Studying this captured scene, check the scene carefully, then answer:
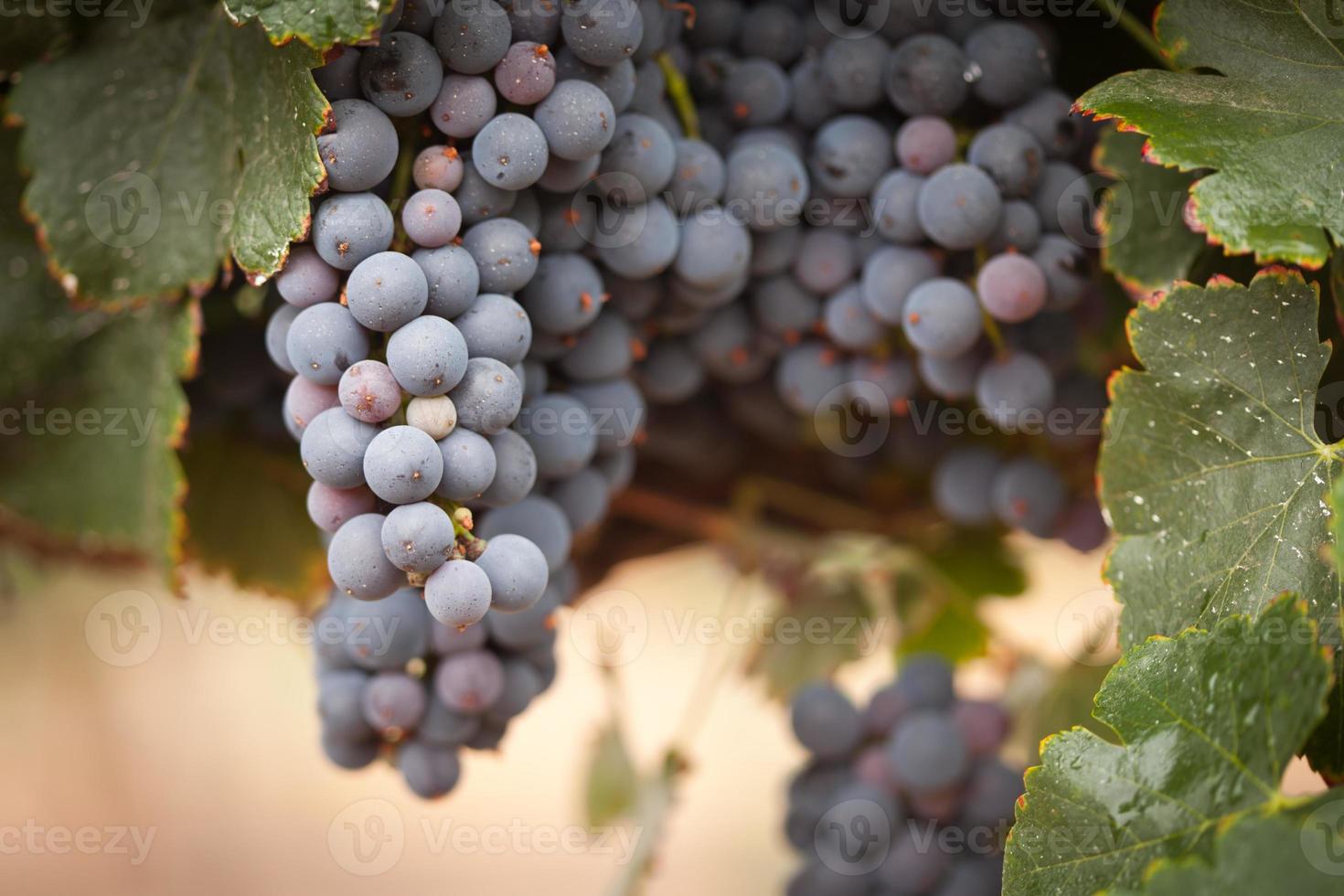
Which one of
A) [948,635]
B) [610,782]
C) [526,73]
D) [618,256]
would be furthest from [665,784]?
[526,73]

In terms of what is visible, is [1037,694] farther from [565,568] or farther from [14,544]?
Result: [14,544]

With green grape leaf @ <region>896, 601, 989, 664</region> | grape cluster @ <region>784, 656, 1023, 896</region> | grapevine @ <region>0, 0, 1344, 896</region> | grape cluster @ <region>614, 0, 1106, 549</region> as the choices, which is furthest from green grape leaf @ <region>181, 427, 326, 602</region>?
green grape leaf @ <region>896, 601, 989, 664</region>

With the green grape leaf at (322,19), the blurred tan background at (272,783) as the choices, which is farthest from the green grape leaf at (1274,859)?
the blurred tan background at (272,783)

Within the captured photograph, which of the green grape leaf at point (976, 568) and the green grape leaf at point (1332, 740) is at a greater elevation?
the green grape leaf at point (1332, 740)

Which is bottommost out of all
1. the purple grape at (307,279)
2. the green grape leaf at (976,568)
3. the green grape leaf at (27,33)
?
the green grape leaf at (976,568)

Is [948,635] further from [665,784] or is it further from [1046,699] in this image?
[665,784]

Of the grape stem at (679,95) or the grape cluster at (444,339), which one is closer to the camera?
the grape cluster at (444,339)

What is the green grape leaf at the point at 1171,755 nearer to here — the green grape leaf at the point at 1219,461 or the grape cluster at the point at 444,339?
the green grape leaf at the point at 1219,461

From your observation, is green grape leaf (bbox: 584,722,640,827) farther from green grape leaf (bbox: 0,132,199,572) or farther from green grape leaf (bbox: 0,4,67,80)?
green grape leaf (bbox: 0,4,67,80)
